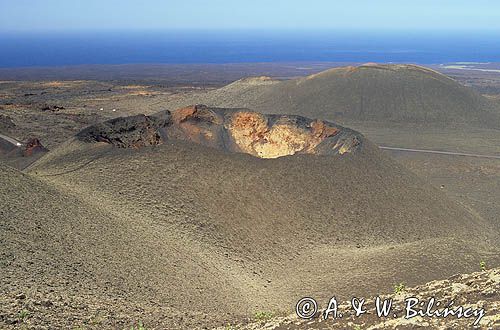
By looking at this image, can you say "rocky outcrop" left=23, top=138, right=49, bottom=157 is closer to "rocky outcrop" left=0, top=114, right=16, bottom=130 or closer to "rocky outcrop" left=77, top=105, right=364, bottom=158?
"rocky outcrop" left=77, top=105, right=364, bottom=158

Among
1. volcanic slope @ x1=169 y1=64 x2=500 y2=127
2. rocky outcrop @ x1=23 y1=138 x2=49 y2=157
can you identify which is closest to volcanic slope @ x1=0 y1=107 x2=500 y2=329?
rocky outcrop @ x1=23 y1=138 x2=49 y2=157

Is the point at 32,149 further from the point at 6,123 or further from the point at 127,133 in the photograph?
the point at 6,123

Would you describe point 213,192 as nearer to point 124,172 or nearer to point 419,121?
point 124,172

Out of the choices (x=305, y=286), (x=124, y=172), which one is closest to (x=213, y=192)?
(x=124, y=172)

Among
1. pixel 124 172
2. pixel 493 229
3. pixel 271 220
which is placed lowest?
pixel 493 229

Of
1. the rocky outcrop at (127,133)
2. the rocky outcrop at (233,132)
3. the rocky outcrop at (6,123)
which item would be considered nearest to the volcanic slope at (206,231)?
the rocky outcrop at (127,133)

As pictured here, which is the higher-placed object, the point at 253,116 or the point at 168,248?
the point at 253,116
